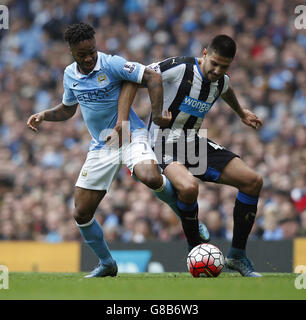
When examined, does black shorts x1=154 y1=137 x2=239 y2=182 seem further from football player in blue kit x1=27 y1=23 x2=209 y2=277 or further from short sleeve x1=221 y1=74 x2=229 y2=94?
short sleeve x1=221 y1=74 x2=229 y2=94

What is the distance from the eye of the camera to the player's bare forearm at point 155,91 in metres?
6.76

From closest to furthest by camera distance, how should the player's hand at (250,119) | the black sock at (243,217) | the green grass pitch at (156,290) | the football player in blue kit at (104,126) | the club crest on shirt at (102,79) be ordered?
1. the green grass pitch at (156,290)
2. the football player in blue kit at (104,126)
3. the club crest on shirt at (102,79)
4. the black sock at (243,217)
5. the player's hand at (250,119)

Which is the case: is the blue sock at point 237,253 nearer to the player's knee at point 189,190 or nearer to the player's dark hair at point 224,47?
the player's knee at point 189,190

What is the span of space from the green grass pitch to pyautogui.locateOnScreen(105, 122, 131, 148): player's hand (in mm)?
1276

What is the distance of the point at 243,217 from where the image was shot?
7164mm

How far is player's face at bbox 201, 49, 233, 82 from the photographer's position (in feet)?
22.7

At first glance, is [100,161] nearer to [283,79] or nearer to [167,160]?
[167,160]

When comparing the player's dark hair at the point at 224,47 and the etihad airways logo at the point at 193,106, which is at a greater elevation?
the player's dark hair at the point at 224,47

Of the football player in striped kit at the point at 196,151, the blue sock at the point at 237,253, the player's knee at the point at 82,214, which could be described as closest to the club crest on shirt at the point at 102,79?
the football player in striped kit at the point at 196,151

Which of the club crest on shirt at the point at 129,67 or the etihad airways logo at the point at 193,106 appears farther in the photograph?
the etihad airways logo at the point at 193,106

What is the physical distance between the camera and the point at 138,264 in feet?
34.9

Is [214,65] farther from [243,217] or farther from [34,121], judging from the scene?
[34,121]

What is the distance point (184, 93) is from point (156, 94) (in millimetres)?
556

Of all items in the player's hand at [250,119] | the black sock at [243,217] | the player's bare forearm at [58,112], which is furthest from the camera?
the player's hand at [250,119]
